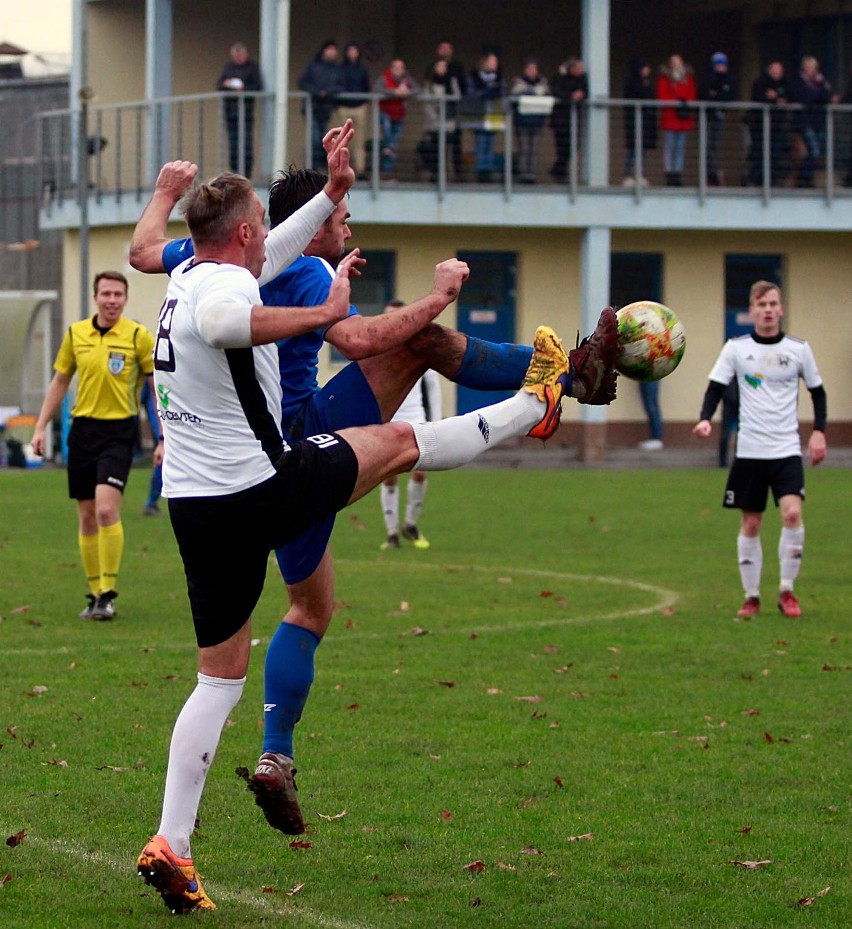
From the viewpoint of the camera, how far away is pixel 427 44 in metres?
35.3

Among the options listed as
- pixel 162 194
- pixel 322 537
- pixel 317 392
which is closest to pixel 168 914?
pixel 322 537

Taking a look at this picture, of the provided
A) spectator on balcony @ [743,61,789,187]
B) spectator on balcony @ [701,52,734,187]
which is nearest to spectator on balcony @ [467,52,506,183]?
spectator on balcony @ [701,52,734,187]

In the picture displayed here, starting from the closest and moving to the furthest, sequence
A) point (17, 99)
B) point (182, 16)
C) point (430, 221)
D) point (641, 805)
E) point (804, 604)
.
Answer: point (641, 805) → point (804, 604) → point (430, 221) → point (182, 16) → point (17, 99)

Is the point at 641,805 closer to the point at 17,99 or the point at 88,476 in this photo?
the point at 88,476

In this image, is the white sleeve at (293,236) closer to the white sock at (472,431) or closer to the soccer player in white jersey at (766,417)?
the white sock at (472,431)

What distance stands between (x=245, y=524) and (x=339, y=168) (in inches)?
53.1

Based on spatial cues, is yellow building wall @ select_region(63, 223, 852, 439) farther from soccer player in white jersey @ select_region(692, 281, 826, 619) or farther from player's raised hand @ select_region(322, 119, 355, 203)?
player's raised hand @ select_region(322, 119, 355, 203)

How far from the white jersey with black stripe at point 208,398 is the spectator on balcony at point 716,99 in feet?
89.1

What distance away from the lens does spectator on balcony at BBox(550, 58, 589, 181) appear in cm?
3069

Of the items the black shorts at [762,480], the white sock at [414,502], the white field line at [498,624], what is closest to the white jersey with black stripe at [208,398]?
the white field line at [498,624]

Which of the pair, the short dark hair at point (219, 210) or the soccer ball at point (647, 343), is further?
the soccer ball at point (647, 343)

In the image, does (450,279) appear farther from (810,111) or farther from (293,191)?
(810,111)

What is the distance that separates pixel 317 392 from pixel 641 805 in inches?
84.2

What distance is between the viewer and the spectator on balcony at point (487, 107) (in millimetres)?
30531
